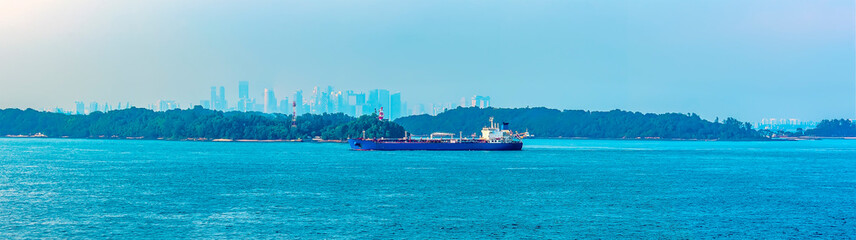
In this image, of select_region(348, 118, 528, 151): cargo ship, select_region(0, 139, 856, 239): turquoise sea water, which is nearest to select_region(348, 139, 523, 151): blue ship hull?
select_region(348, 118, 528, 151): cargo ship

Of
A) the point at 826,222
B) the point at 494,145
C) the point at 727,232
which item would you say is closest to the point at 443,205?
the point at 727,232

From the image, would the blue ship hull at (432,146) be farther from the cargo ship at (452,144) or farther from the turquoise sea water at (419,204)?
the turquoise sea water at (419,204)

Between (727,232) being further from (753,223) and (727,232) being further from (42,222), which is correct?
(42,222)

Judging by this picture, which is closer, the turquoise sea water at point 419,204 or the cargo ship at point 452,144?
the turquoise sea water at point 419,204

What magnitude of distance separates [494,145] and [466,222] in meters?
96.5

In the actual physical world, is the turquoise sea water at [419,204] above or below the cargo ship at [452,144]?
below

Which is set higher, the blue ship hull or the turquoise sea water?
the blue ship hull

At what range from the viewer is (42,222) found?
4222 cm

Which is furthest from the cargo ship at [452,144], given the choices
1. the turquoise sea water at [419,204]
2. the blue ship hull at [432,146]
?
the turquoise sea water at [419,204]

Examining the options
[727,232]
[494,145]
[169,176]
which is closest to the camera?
[727,232]

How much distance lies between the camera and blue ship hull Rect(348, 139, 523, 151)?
459ft

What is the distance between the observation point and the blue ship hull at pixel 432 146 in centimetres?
13988

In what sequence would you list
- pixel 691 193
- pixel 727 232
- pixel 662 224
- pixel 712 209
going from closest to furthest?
pixel 727 232 < pixel 662 224 < pixel 712 209 < pixel 691 193

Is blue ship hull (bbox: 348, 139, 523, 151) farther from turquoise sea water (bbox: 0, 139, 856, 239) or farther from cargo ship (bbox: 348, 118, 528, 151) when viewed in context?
turquoise sea water (bbox: 0, 139, 856, 239)
